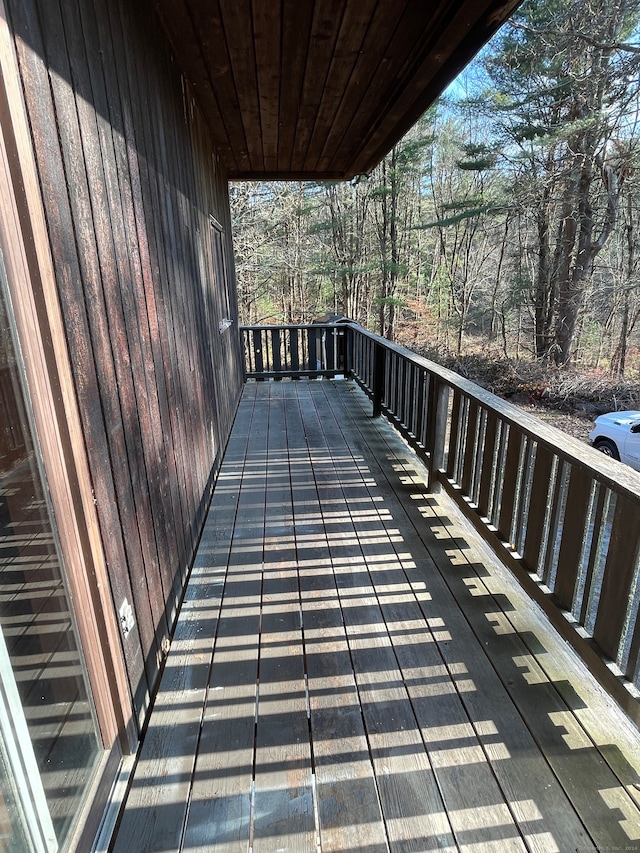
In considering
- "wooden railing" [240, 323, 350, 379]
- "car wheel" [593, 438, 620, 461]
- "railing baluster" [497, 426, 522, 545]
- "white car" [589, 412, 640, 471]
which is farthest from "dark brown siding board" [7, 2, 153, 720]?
"car wheel" [593, 438, 620, 461]

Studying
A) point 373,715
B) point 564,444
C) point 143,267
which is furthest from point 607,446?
point 143,267

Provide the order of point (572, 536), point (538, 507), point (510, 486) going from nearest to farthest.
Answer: point (572, 536), point (538, 507), point (510, 486)

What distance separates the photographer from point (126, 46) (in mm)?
1727

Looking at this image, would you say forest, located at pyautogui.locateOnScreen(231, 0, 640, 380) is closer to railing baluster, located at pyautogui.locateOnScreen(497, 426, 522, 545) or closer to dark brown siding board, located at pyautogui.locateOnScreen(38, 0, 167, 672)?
railing baluster, located at pyautogui.locateOnScreen(497, 426, 522, 545)

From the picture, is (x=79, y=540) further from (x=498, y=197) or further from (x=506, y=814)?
(x=498, y=197)

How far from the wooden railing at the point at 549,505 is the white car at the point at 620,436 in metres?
5.22

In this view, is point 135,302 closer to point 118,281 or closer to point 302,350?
point 118,281

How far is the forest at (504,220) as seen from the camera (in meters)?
9.51

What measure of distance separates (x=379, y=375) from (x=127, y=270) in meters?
3.41

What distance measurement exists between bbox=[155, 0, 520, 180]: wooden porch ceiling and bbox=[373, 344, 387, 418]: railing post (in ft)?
6.11

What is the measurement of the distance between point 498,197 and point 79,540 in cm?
1408

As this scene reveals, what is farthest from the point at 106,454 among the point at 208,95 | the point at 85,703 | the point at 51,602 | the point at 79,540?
the point at 208,95

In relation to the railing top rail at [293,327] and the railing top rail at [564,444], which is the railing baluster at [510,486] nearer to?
the railing top rail at [564,444]

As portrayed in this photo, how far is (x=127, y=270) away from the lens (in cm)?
164
